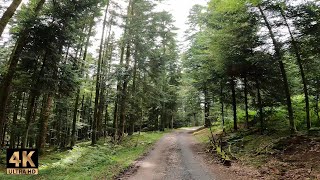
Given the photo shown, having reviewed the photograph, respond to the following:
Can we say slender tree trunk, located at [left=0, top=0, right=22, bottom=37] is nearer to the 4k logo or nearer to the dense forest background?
the dense forest background

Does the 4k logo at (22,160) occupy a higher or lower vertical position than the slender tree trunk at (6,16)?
lower

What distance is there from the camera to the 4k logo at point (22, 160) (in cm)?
510

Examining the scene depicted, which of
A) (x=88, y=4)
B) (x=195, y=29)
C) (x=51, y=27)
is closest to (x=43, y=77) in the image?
(x=51, y=27)

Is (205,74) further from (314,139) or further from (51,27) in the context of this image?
(51,27)

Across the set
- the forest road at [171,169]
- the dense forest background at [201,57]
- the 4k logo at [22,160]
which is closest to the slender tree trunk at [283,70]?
the dense forest background at [201,57]

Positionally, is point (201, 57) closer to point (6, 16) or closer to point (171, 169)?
point (171, 169)

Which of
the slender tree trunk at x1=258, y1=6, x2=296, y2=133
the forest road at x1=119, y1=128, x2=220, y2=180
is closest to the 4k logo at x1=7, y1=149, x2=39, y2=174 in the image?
the forest road at x1=119, y1=128, x2=220, y2=180

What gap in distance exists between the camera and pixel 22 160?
5.18 metres

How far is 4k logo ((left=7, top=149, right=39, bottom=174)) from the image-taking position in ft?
16.7

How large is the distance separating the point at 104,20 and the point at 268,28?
1356 centimetres

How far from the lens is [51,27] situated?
1236 cm

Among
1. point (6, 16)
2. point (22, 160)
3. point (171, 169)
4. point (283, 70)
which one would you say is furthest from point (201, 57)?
point (22, 160)

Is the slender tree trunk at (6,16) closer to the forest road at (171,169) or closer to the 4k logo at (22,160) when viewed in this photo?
the 4k logo at (22,160)

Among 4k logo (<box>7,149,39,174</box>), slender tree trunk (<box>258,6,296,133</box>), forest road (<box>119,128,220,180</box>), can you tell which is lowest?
forest road (<box>119,128,220,180</box>)
